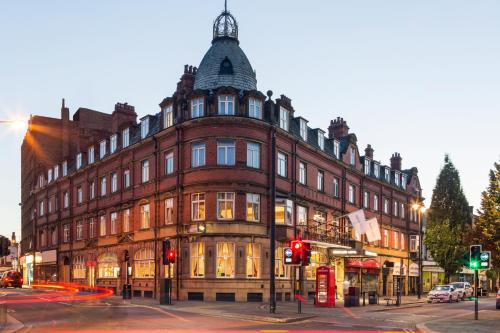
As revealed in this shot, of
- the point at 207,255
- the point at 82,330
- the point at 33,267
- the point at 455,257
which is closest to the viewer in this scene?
the point at 82,330

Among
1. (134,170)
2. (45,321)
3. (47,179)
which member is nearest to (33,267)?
(47,179)

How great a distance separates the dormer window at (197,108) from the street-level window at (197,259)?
8396mm

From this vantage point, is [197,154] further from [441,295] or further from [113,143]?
[441,295]

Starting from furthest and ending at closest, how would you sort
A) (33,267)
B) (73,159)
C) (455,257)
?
(33,267) → (455,257) → (73,159)

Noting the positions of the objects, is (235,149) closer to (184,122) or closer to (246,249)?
(184,122)

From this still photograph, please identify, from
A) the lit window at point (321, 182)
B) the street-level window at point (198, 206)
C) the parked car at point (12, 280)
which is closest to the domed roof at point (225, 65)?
the street-level window at point (198, 206)

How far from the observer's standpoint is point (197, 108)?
4084 centimetres

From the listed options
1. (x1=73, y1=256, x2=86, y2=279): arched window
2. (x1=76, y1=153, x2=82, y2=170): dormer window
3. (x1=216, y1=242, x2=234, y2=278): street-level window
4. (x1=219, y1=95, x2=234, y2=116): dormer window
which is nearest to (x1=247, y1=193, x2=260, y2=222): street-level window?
(x1=216, y1=242, x2=234, y2=278): street-level window

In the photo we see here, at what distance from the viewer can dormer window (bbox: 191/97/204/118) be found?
40625 millimetres

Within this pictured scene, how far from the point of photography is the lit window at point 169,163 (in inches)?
1689

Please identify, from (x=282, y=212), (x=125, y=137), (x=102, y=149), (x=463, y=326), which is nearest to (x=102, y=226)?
(x=102, y=149)

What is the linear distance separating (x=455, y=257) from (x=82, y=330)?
57.8 metres

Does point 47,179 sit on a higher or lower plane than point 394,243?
higher

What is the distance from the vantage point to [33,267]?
7450 cm
